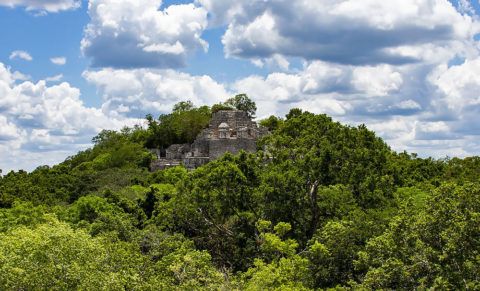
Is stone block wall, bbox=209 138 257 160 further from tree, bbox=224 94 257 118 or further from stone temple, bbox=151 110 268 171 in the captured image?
tree, bbox=224 94 257 118

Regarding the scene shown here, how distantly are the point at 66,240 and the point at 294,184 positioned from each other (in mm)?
12192

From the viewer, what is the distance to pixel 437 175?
5053 cm

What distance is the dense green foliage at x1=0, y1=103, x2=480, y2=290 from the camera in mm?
21469

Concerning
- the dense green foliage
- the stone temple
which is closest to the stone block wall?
the stone temple

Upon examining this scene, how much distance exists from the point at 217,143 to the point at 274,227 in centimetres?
3186

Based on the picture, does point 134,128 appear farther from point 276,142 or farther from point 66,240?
point 66,240

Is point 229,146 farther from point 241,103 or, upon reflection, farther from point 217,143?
point 241,103

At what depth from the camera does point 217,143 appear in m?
59.4

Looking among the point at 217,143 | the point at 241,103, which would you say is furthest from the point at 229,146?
the point at 241,103

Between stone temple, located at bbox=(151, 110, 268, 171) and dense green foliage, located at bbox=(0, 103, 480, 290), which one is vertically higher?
stone temple, located at bbox=(151, 110, 268, 171)

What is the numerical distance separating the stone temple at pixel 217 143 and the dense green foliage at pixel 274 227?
1110 cm

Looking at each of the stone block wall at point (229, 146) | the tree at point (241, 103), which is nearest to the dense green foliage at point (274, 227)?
the stone block wall at point (229, 146)

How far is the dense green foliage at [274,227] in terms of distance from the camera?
21.5m

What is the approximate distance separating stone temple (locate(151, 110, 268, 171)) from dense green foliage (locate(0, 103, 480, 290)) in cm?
1110
